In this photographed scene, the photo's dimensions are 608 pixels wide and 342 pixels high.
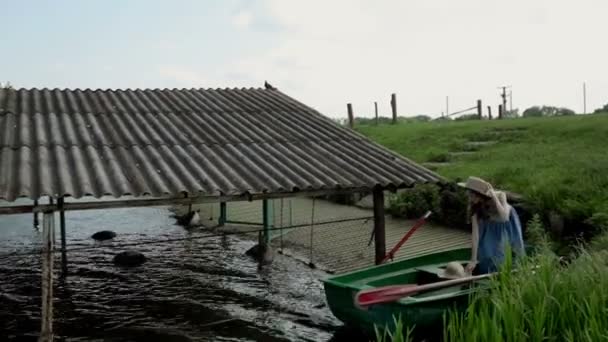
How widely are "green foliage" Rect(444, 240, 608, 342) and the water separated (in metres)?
3.69

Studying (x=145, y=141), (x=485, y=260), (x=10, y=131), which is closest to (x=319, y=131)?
(x=145, y=141)

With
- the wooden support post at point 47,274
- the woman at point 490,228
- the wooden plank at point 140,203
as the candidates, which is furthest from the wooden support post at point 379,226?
the wooden support post at point 47,274

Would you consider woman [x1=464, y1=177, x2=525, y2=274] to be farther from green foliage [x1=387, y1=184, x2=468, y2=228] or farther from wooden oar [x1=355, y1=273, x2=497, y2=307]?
green foliage [x1=387, y1=184, x2=468, y2=228]

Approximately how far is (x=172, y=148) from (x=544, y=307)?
5.54 metres

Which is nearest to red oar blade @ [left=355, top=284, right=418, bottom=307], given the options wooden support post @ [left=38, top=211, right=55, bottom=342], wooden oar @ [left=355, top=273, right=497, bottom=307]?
wooden oar @ [left=355, top=273, right=497, bottom=307]

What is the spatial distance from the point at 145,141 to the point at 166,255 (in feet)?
22.2

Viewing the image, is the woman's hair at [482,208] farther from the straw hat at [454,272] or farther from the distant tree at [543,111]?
the distant tree at [543,111]

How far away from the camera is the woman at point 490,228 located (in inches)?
301

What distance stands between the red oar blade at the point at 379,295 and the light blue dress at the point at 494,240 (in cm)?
138

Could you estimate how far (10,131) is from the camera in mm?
8445

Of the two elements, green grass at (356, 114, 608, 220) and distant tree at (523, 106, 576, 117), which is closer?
green grass at (356, 114, 608, 220)

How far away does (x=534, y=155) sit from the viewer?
57.4 ft

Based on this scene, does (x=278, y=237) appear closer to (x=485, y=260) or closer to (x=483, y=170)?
(x=483, y=170)

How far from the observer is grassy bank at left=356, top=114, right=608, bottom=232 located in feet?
41.1
